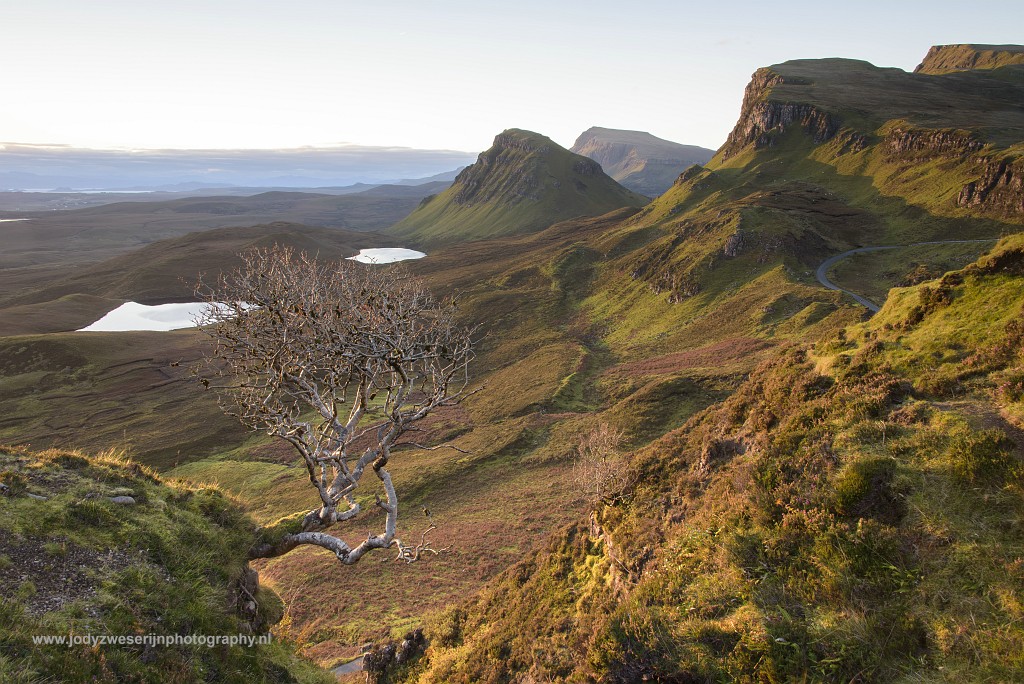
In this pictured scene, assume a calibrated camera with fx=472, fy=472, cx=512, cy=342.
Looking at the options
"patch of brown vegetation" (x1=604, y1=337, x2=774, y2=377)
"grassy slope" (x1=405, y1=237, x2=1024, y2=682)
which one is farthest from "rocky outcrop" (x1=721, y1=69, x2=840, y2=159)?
"grassy slope" (x1=405, y1=237, x2=1024, y2=682)

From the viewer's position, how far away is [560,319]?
10812 centimetres

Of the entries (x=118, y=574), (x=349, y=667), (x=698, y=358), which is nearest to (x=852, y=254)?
(x=698, y=358)

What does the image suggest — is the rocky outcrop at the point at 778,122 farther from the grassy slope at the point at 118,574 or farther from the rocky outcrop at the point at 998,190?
the grassy slope at the point at 118,574

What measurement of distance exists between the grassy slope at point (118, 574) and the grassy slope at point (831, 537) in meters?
9.19

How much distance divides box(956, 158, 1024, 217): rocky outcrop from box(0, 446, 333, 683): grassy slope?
127371mm

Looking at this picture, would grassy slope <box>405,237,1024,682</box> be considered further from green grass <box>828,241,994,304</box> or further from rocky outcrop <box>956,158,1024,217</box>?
rocky outcrop <box>956,158,1024,217</box>

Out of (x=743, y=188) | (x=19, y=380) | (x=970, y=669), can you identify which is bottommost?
(x=19, y=380)

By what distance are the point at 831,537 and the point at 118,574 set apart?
1757cm

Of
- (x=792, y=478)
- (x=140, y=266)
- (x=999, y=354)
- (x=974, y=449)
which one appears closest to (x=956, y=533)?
(x=974, y=449)

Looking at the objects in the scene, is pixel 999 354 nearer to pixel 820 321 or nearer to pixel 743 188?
pixel 820 321

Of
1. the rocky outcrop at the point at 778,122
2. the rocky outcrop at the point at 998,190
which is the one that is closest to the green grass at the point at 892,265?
the rocky outcrop at the point at 998,190

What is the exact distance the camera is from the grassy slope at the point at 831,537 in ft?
30.4

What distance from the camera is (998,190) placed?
92812 millimetres

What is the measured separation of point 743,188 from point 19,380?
594ft
